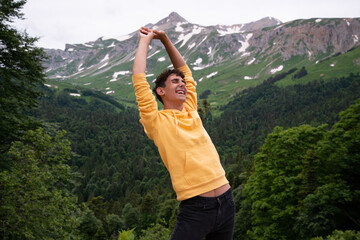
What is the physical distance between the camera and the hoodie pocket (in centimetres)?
277

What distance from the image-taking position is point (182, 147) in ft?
9.22

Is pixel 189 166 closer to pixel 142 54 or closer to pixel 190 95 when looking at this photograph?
pixel 190 95

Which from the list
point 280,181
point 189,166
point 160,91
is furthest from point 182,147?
point 280,181

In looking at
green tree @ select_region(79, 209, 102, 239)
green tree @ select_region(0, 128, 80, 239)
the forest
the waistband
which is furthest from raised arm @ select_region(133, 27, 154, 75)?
green tree @ select_region(79, 209, 102, 239)

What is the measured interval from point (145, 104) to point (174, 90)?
0.46 meters

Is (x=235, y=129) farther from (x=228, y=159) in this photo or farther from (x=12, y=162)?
(x=12, y=162)

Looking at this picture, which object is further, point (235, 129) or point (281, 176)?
point (235, 129)

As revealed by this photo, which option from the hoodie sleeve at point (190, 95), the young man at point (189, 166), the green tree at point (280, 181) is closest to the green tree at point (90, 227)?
the green tree at point (280, 181)

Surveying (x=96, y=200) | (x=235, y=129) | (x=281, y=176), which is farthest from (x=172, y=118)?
(x=235, y=129)

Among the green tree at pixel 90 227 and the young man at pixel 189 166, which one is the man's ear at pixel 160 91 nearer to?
the young man at pixel 189 166

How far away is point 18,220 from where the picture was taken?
382 inches

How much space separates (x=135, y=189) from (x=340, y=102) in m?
135

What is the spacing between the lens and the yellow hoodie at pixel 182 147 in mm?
2773

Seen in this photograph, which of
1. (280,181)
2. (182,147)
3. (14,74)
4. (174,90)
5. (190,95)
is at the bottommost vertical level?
(280,181)
